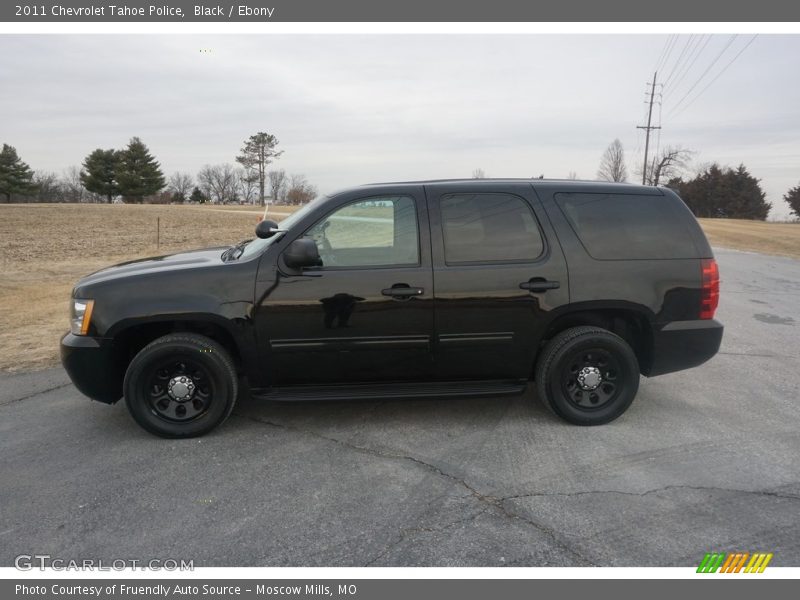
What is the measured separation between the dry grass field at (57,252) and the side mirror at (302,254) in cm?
353

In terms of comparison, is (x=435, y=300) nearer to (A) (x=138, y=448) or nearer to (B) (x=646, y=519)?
(B) (x=646, y=519)

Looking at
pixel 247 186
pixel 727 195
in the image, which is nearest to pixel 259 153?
pixel 247 186

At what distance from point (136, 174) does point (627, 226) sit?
7301 cm

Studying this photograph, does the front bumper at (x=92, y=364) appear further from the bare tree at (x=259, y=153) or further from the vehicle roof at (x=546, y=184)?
the bare tree at (x=259, y=153)

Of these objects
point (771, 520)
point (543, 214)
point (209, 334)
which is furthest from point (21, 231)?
point (771, 520)

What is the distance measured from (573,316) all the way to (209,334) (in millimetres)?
2733

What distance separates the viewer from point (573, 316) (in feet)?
13.9

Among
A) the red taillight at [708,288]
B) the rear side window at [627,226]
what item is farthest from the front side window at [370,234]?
the red taillight at [708,288]

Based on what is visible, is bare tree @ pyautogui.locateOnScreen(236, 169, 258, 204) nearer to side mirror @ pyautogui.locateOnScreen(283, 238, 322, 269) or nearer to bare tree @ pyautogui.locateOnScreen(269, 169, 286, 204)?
bare tree @ pyautogui.locateOnScreen(269, 169, 286, 204)

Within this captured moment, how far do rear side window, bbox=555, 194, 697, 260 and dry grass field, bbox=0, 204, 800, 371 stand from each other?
5365 millimetres

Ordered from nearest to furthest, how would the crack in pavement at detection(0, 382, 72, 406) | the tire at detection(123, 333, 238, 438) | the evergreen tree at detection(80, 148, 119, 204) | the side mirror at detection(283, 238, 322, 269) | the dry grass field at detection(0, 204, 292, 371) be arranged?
the side mirror at detection(283, 238, 322, 269), the tire at detection(123, 333, 238, 438), the crack in pavement at detection(0, 382, 72, 406), the dry grass field at detection(0, 204, 292, 371), the evergreen tree at detection(80, 148, 119, 204)

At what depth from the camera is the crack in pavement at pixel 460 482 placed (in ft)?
9.05

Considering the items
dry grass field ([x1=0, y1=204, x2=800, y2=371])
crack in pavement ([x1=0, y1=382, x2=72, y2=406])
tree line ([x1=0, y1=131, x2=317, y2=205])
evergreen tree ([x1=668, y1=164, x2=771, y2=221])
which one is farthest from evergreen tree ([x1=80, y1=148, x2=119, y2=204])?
crack in pavement ([x1=0, y1=382, x2=72, y2=406])

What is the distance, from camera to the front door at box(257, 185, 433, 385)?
3.92 metres
